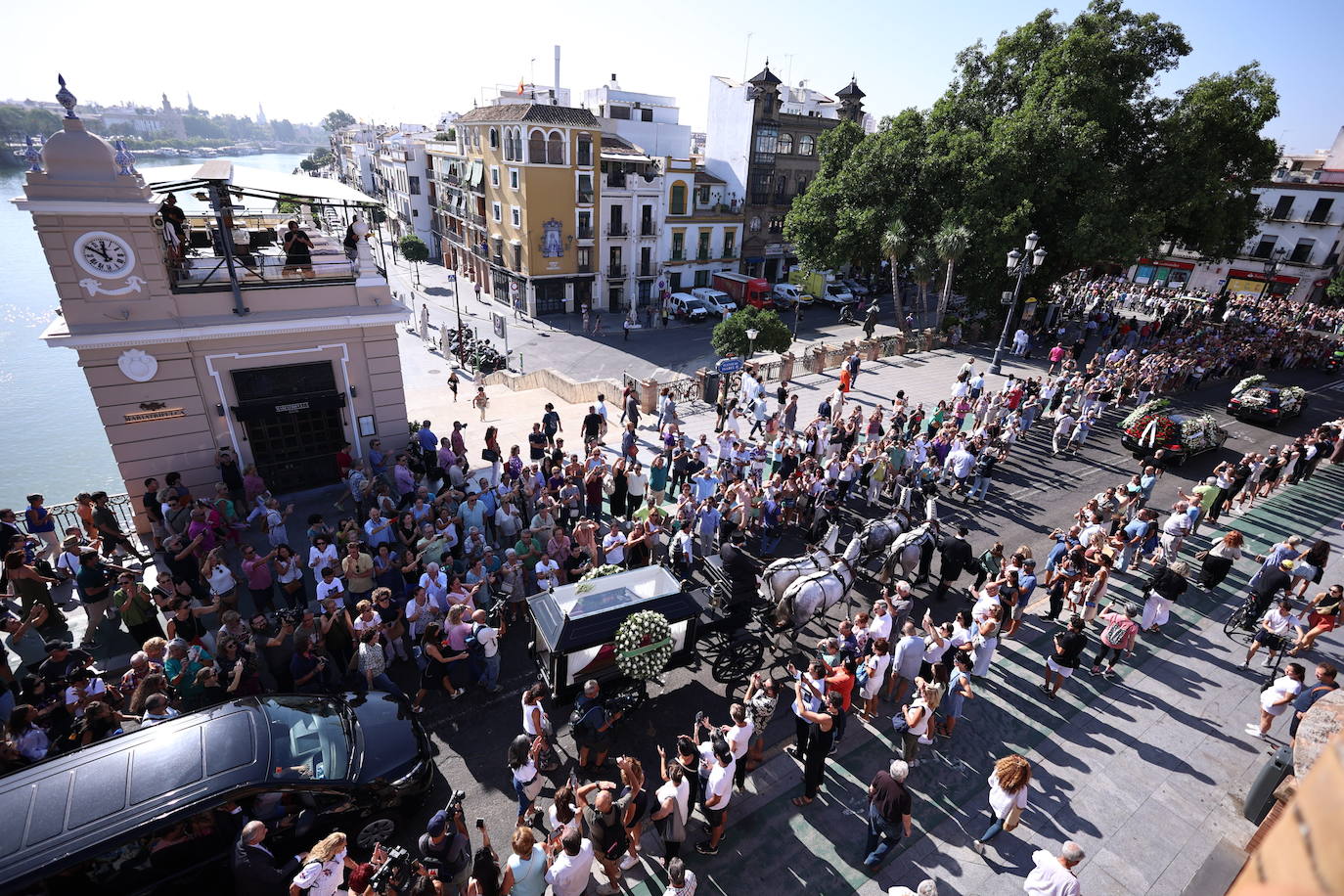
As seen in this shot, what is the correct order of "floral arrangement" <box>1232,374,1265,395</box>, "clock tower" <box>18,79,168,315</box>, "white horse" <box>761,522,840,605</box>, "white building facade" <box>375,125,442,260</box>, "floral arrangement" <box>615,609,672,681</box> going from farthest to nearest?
"white building facade" <box>375,125,442,260</box> < "floral arrangement" <box>1232,374,1265,395</box> < "clock tower" <box>18,79,168,315</box> < "white horse" <box>761,522,840,605</box> < "floral arrangement" <box>615,609,672,681</box>

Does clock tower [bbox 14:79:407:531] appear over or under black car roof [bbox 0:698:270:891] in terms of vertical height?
over

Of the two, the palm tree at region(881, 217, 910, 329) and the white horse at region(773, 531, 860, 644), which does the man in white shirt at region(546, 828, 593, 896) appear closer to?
the white horse at region(773, 531, 860, 644)

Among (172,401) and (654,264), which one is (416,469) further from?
(654,264)

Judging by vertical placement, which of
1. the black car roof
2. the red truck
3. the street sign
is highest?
the black car roof

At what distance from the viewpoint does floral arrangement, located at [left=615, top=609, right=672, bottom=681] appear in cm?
874

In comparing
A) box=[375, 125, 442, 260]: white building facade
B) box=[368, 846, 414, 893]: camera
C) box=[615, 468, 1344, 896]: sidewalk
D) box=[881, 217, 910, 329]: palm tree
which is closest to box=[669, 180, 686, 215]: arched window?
box=[881, 217, 910, 329]: palm tree

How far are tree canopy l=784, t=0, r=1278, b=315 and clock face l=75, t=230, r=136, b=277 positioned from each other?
27.3 m

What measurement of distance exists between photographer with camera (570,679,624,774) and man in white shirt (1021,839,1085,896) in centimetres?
474

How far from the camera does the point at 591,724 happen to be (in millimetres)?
8180

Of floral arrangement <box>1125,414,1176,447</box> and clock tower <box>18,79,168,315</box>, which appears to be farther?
floral arrangement <box>1125,414,1176,447</box>

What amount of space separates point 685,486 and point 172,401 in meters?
10.3

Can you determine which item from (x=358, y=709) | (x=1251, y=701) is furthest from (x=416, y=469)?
(x=1251, y=701)

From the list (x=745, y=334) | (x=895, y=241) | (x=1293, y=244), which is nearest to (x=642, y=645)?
(x=745, y=334)

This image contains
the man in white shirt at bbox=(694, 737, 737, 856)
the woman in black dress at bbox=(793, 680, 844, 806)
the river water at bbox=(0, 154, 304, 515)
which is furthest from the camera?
the river water at bbox=(0, 154, 304, 515)
